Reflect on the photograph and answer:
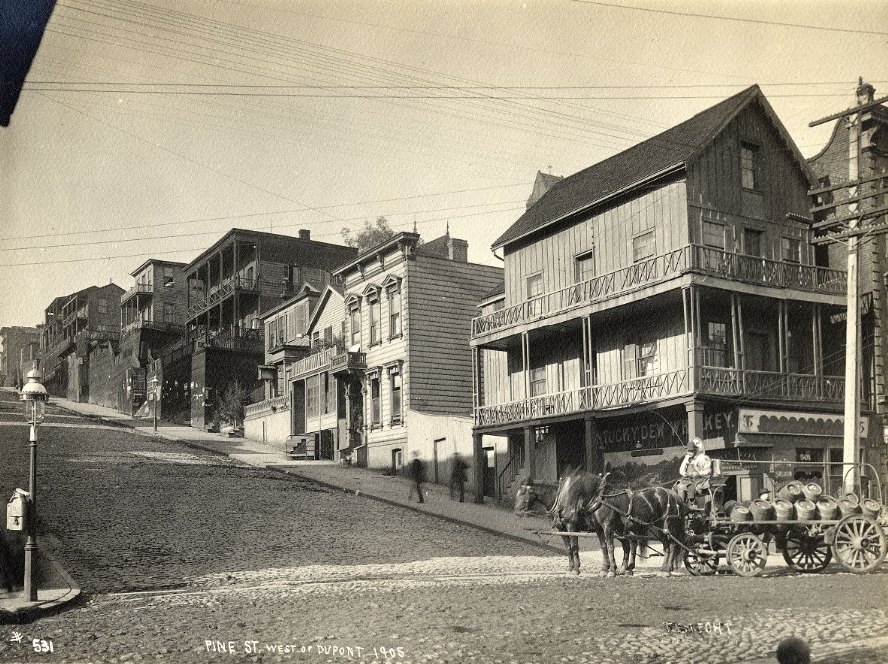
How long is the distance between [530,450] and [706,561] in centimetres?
1060

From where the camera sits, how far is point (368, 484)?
3219 centimetres

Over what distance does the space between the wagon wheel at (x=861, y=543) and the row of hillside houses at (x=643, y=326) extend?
9.86 feet

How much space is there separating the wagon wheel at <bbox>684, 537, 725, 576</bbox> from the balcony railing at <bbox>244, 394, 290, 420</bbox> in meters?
31.9

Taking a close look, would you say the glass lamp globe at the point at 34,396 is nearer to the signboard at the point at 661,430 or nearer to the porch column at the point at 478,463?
the signboard at the point at 661,430

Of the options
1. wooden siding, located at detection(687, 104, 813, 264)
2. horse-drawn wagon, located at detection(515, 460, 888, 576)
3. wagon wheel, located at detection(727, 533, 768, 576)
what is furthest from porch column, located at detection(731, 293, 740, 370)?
wagon wheel, located at detection(727, 533, 768, 576)

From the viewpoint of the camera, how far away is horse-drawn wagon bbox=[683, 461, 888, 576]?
14844 millimetres

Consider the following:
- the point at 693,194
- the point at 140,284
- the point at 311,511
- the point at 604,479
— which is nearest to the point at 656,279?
the point at 693,194

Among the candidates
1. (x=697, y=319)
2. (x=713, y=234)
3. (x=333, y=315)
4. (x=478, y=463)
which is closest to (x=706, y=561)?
(x=697, y=319)

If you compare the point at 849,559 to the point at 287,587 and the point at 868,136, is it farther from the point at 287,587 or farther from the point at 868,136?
the point at 868,136

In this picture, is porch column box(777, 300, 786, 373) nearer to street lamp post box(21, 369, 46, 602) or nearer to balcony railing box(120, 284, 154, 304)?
street lamp post box(21, 369, 46, 602)

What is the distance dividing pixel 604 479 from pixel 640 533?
1135mm

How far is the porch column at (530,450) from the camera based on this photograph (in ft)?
86.6

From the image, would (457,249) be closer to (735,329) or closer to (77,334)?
(735,329)

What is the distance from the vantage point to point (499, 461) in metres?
30.5
